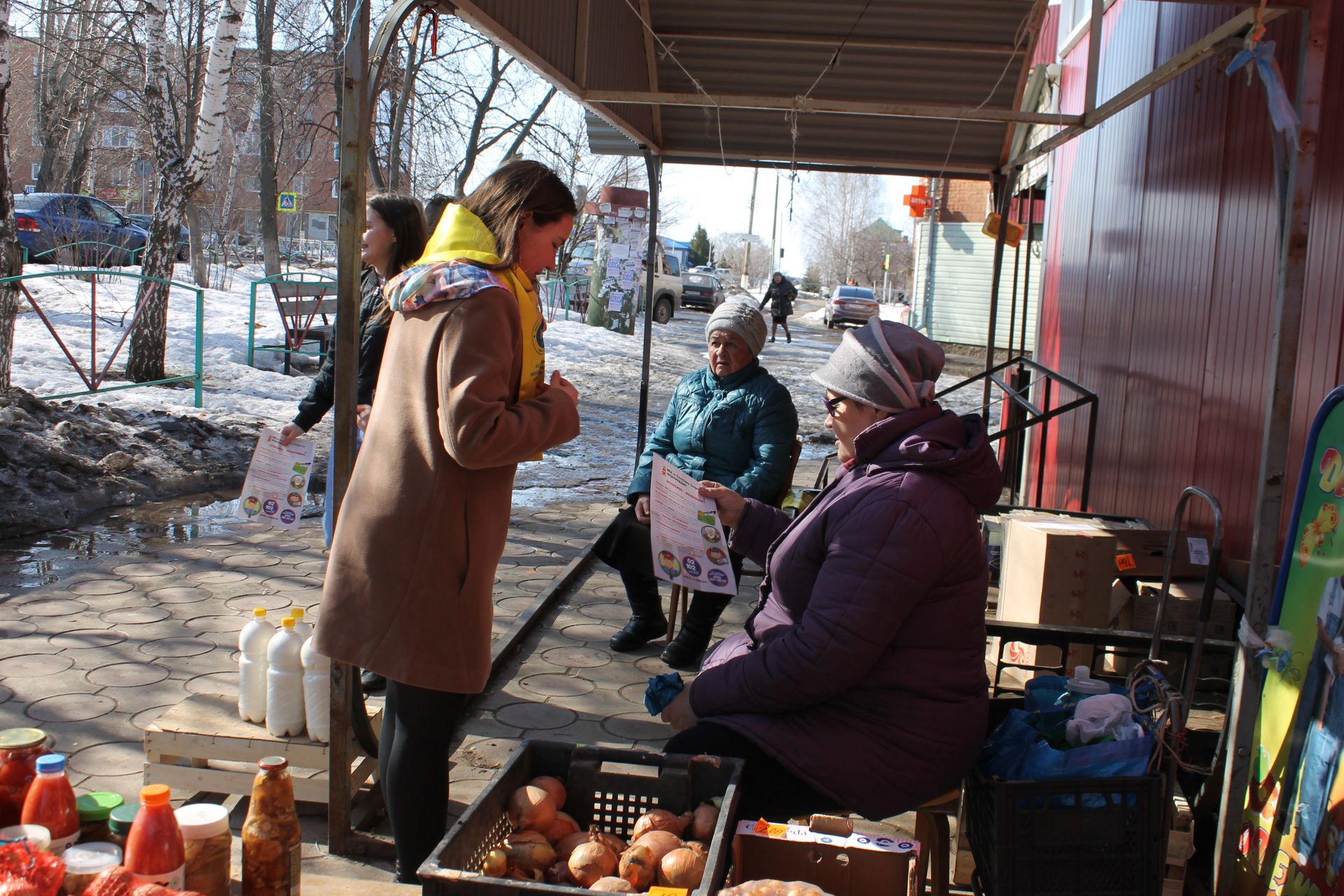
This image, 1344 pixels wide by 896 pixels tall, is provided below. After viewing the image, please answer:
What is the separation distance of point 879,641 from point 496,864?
0.90 meters

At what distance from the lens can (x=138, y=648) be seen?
4.70 m

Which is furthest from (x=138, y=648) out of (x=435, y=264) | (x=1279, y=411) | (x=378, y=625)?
(x=1279, y=411)

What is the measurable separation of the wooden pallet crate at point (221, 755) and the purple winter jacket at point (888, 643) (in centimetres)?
139

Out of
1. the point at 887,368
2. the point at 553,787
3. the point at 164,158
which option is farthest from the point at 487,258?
the point at 164,158

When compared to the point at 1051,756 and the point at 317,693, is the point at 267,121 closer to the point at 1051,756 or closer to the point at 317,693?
the point at 317,693

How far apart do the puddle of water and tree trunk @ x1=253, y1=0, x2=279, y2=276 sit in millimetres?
10715

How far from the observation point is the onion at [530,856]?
6.41ft

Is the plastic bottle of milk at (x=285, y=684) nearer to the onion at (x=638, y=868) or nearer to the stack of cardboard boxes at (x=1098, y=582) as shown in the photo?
the onion at (x=638, y=868)

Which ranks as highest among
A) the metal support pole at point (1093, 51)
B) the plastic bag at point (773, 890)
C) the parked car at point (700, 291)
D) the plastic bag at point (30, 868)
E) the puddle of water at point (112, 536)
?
the parked car at point (700, 291)

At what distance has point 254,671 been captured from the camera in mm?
3262

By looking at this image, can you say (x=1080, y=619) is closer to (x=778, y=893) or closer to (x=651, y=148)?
(x=778, y=893)

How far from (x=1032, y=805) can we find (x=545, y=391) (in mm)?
1375

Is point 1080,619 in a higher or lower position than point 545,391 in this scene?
lower

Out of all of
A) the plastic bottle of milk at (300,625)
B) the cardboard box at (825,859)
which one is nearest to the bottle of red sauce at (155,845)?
the cardboard box at (825,859)
